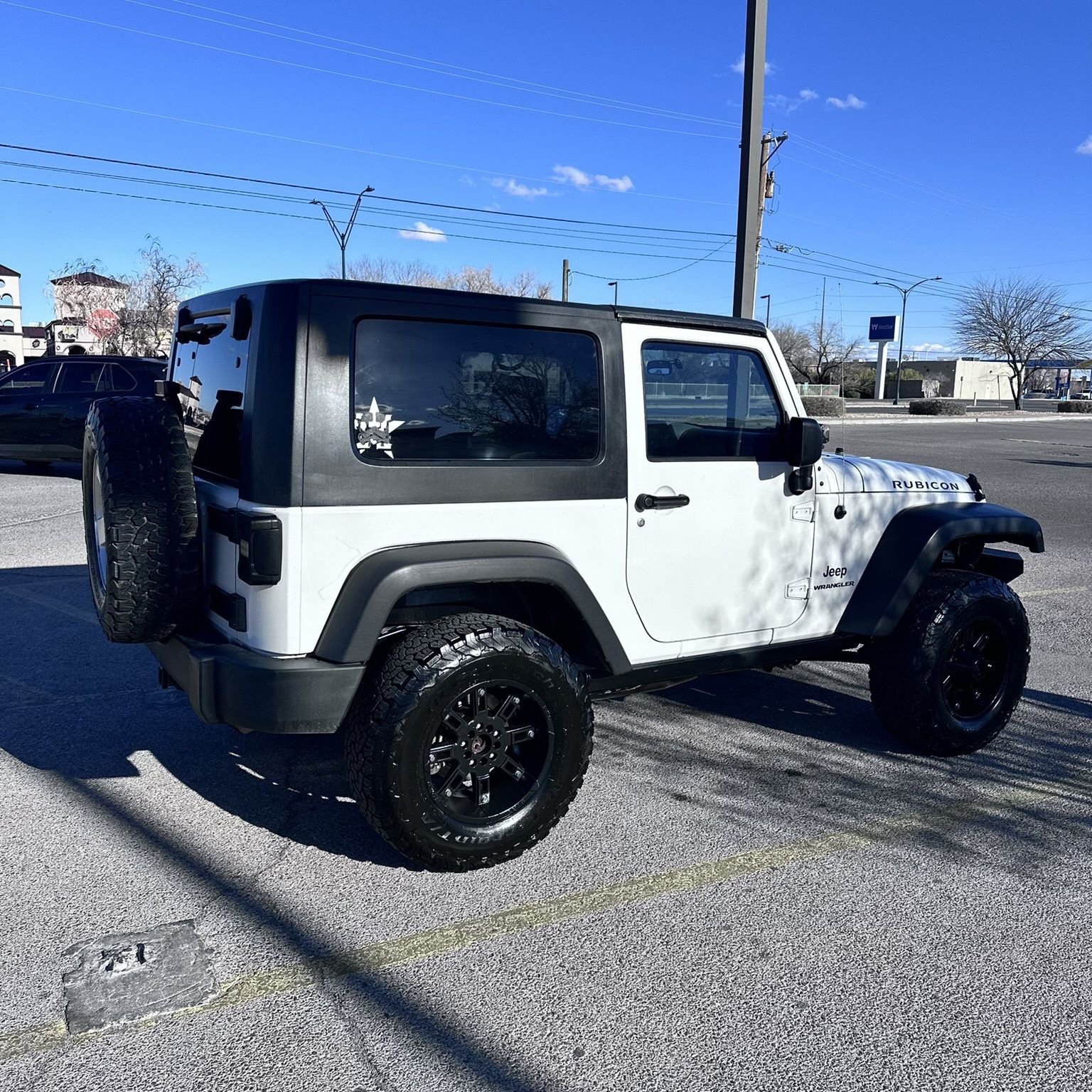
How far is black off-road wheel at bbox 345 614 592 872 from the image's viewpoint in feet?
10.4

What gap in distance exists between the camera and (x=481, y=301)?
3404mm

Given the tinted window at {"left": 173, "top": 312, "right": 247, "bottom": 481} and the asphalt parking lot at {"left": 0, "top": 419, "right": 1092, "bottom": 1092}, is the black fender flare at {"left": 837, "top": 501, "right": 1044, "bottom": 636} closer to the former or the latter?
the asphalt parking lot at {"left": 0, "top": 419, "right": 1092, "bottom": 1092}

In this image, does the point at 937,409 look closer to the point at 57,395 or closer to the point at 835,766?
the point at 57,395

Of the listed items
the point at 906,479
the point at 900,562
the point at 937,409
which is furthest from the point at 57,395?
the point at 937,409

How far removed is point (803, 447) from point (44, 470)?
47.4 ft

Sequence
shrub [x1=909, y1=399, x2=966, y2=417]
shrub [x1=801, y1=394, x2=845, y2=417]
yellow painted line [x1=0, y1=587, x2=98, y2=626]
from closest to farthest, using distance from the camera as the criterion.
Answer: yellow painted line [x1=0, y1=587, x2=98, y2=626] → shrub [x1=801, y1=394, x2=845, y2=417] → shrub [x1=909, y1=399, x2=966, y2=417]

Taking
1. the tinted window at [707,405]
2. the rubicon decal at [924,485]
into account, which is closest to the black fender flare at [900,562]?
the rubicon decal at [924,485]

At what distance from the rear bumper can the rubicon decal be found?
8.77 ft

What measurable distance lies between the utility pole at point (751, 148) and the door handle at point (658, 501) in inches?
378

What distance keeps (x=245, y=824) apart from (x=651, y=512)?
1.96m

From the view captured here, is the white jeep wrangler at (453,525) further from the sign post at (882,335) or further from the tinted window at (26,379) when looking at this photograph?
the sign post at (882,335)

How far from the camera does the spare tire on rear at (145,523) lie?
3.29 m

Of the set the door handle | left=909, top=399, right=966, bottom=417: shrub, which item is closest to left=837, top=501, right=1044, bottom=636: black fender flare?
the door handle

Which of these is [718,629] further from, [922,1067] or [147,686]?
[147,686]
